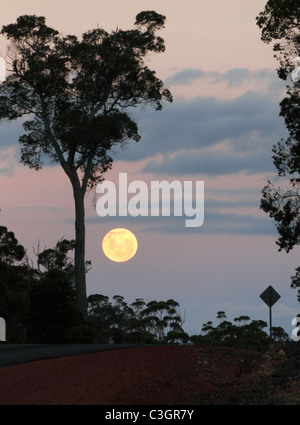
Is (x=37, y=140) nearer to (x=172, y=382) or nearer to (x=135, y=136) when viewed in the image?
(x=135, y=136)

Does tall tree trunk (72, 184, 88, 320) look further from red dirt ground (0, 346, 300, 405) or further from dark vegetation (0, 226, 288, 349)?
red dirt ground (0, 346, 300, 405)

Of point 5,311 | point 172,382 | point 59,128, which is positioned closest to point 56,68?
point 59,128

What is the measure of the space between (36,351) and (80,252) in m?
16.2

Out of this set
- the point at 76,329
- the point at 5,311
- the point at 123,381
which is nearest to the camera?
the point at 123,381

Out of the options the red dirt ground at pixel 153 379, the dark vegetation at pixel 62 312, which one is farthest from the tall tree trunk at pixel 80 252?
the red dirt ground at pixel 153 379

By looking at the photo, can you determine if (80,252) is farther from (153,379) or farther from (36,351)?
(153,379)

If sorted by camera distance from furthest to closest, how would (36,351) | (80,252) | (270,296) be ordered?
(80,252)
(270,296)
(36,351)

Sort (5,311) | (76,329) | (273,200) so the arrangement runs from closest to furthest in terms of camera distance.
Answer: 1. (273,200)
2. (76,329)
3. (5,311)

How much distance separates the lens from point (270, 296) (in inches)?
1236

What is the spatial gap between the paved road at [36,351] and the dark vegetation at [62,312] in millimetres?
5106

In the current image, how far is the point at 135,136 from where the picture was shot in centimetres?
4234

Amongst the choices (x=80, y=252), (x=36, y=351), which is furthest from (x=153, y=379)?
(x=80, y=252)

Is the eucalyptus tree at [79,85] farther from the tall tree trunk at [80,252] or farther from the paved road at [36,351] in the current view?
the paved road at [36,351]
